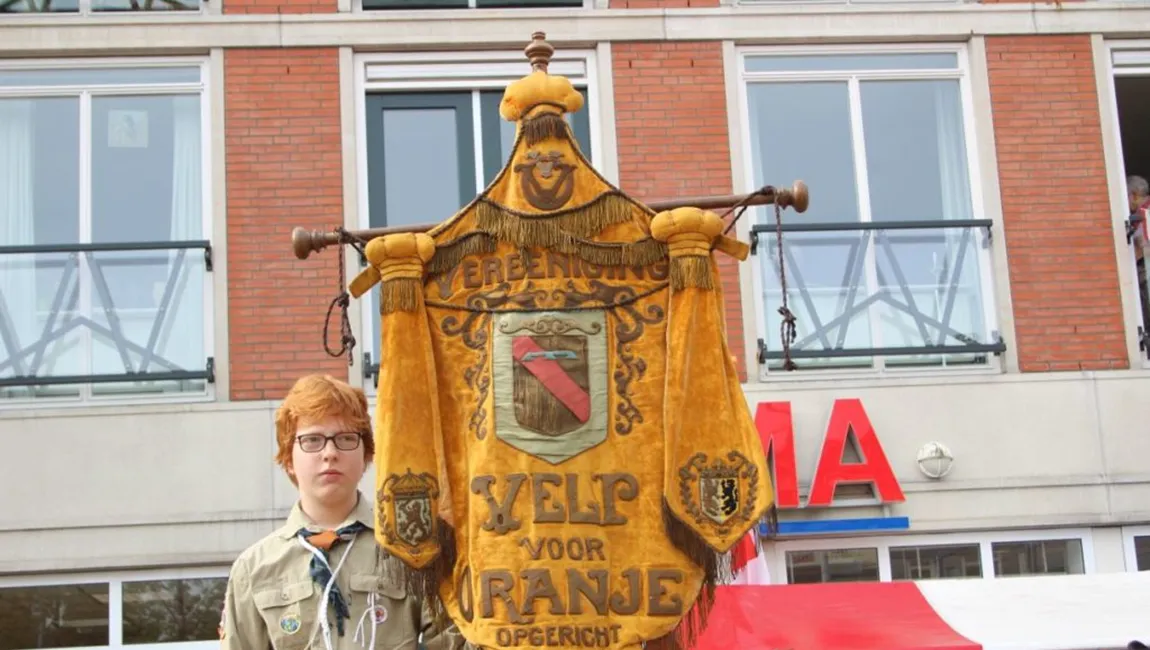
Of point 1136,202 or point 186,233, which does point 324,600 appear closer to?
point 186,233

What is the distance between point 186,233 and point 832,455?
13.9 feet

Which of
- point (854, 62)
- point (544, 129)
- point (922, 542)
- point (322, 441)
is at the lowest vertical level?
point (922, 542)

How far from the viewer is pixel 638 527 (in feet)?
14.4

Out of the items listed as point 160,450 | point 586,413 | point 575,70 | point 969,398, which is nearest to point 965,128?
point 969,398

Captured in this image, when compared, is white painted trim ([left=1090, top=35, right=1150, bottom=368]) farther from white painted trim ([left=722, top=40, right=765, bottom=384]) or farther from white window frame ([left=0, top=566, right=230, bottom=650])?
white window frame ([left=0, top=566, right=230, bottom=650])

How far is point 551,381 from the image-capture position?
4.44 meters

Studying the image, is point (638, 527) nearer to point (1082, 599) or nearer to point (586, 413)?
point (586, 413)

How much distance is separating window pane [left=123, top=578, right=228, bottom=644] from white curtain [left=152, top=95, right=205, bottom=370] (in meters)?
1.34

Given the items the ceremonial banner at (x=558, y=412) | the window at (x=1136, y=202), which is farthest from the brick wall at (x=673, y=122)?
the ceremonial banner at (x=558, y=412)

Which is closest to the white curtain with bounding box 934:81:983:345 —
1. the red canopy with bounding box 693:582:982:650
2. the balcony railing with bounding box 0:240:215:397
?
the red canopy with bounding box 693:582:982:650

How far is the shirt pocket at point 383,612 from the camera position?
426 cm

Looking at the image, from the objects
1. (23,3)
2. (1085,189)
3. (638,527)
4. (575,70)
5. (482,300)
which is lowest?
(638,527)

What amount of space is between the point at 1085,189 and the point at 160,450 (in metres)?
6.00

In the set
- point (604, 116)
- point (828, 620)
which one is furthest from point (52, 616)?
point (828, 620)
